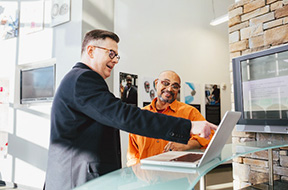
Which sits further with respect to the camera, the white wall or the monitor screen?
the white wall

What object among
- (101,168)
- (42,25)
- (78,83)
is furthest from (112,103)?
(42,25)

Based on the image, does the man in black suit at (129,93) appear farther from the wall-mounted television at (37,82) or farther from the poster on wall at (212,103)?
the poster on wall at (212,103)

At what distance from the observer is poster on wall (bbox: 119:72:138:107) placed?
4508 millimetres

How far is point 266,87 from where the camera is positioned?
2619mm

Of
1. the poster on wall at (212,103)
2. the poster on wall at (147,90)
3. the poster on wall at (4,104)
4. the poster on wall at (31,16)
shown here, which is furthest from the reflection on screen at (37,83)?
the poster on wall at (212,103)

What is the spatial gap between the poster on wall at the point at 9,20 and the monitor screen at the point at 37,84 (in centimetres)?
83

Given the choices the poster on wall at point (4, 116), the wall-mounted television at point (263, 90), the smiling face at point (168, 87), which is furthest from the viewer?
the poster on wall at point (4, 116)

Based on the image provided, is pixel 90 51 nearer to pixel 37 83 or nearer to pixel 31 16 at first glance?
pixel 37 83

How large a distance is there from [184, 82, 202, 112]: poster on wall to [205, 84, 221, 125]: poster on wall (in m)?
0.24

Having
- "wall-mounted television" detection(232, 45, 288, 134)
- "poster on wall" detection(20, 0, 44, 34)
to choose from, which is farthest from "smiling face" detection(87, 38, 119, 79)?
"poster on wall" detection(20, 0, 44, 34)

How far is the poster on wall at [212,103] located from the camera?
5.91 m

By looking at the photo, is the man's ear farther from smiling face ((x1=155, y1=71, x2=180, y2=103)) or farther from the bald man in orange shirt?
smiling face ((x1=155, y1=71, x2=180, y2=103))

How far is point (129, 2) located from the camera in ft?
15.9

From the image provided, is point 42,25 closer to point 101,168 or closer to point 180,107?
point 180,107
